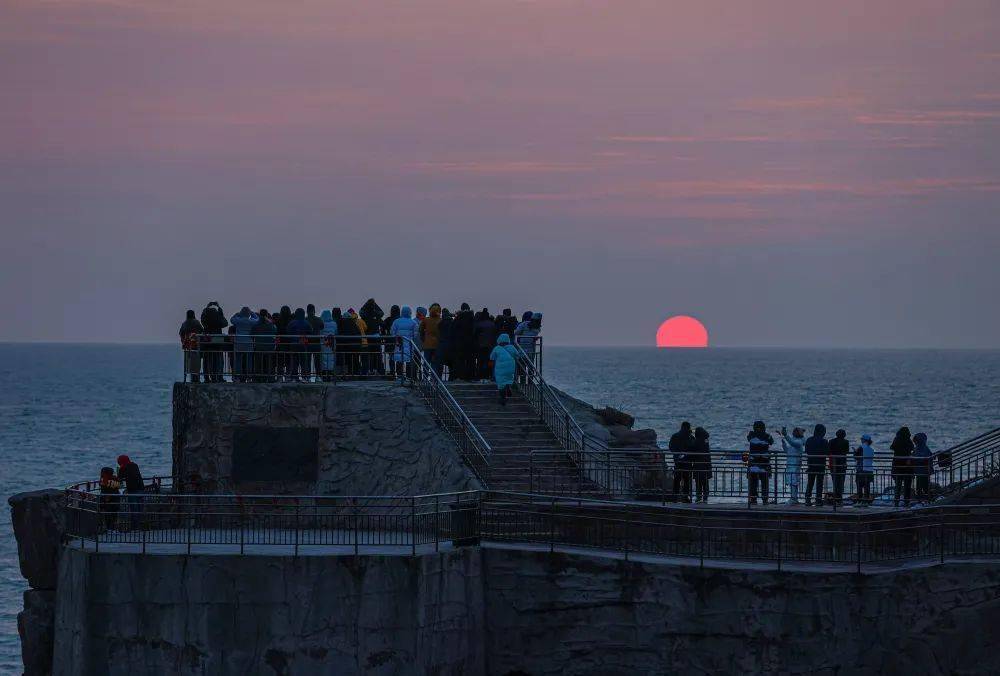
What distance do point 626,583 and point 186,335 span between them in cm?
1079

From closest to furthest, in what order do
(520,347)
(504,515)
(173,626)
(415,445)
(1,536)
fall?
(173,626) < (504,515) < (415,445) < (520,347) < (1,536)

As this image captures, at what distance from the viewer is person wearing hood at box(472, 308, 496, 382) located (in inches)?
1325

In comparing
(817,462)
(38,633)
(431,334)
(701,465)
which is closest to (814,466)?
(817,462)

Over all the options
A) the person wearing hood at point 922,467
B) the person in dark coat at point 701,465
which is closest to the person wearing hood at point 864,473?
the person wearing hood at point 922,467

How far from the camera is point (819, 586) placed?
26.1m

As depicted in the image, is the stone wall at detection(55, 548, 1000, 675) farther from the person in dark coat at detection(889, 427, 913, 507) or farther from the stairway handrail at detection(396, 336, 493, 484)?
the person in dark coat at detection(889, 427, 913, 507)

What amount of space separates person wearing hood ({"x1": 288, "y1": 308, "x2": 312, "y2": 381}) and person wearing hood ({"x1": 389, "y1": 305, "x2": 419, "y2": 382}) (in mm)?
1704

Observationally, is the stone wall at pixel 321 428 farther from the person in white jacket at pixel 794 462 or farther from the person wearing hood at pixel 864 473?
the person wearing hood at pixel 864 473

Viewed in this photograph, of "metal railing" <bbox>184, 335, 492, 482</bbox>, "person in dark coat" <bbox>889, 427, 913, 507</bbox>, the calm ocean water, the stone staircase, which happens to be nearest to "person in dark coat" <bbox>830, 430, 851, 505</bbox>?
"person in dark coat" <bbox>889, 427, 913, 507</bbox>

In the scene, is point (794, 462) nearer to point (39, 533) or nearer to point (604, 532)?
point (604, 532)

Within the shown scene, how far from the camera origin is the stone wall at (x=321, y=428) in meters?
30.8

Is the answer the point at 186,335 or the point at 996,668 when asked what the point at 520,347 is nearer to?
the point at 186,335

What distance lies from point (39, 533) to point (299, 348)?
608 cm

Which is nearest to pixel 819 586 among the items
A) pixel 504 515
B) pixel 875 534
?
pixel 875 534
